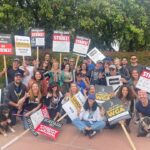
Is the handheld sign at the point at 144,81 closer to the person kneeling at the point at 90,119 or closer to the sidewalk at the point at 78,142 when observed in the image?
the sidewalk at the point at 78,142

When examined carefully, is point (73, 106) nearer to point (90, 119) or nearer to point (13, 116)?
point (90, 119)

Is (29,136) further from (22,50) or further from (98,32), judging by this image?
(98,32)

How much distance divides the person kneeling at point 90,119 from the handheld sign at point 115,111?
27cm

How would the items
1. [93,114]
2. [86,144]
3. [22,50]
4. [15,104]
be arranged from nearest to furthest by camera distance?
[86,144] → [93,114] → [15,104] → [22,50]

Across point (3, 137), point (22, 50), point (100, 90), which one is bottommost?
point (3, 137)

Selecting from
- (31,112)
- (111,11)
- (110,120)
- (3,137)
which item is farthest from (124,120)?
(111,11)

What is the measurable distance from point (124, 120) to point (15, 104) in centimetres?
272

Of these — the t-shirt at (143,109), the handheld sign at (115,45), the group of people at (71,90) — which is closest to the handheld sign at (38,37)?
the group of people at (71,90)

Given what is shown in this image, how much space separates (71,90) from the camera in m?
9.64

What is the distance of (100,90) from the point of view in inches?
389

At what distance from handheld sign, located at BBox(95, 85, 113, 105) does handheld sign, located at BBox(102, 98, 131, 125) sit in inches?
39.9

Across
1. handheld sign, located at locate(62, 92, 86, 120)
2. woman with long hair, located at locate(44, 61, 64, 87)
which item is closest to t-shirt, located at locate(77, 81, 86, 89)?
woman with long hair, located at locate(44, 61, 64, 87)

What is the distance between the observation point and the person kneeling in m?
8.69

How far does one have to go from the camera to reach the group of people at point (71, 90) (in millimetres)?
8875
